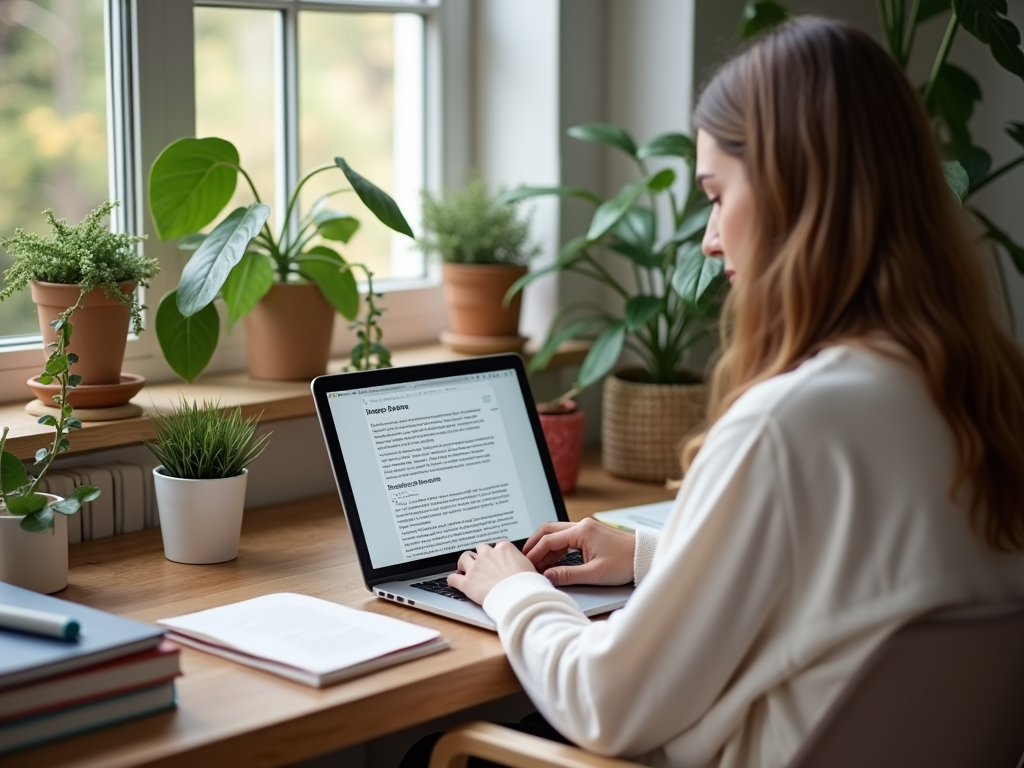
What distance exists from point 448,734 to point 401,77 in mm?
1533

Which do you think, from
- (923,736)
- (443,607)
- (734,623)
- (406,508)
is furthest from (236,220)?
(923,736)

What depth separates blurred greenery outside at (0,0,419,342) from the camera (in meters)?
1.91

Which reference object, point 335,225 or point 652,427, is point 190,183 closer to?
point 335,225

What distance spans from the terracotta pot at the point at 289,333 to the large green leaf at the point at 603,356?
0.44 m

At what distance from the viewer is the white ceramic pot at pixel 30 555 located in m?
1.50

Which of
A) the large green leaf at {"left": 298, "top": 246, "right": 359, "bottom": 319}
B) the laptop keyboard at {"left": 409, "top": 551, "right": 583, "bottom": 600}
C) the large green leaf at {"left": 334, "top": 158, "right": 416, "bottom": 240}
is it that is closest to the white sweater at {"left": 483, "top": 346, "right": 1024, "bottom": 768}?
the laptop keyboard at {"left": 409, "top": 551, "right": 583, "bottom": 600}

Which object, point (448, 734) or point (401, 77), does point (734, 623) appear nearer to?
point (448, 734)

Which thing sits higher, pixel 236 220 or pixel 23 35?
pixel 23 35

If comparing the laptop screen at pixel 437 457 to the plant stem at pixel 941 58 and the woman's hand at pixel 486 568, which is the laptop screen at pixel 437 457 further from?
the plant stem at pixel 941 58

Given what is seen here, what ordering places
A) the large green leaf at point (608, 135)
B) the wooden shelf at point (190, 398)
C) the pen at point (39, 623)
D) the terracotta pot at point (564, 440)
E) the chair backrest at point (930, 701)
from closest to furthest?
1. the chair backrest at point (930, 701)
2. the pen at point (39, 623)
3. the wooden shelf at point (190, 398)
4. the terracotta pot at point (564, 440)
5. the large green leaf at point (608, 135)

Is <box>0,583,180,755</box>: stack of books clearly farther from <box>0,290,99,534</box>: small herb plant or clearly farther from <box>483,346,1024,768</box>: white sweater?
<box>483,346,1024,768</box>: white sweater

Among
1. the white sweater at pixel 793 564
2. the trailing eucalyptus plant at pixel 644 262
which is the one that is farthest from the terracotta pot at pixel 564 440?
the white sweater at pixel 793 564

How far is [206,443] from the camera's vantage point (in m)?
1.66

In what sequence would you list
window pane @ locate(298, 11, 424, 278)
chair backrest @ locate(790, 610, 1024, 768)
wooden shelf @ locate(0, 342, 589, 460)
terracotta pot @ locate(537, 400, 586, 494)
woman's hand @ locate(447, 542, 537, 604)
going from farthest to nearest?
window pane @ locate(298, 11, 424, 278) → terracotta pot @ locate(537, 400, 586, 494) → wooden shelf @ locate(0, 342, 589, 460) → woman's hand @ locate(447, 542, 537, 604) → chair backrest @ locate(790, 610, 1024, 768)
